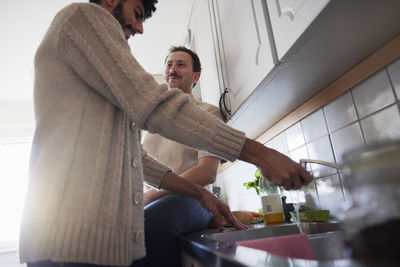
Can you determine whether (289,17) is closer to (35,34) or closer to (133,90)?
(133,90)

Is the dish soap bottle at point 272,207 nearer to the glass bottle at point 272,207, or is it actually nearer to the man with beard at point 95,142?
the glass bottle at point 272,207

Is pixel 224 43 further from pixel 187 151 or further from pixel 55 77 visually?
pixel 55 77

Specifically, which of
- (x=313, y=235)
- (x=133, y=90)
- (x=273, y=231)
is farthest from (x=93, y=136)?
(x=273, y=231)

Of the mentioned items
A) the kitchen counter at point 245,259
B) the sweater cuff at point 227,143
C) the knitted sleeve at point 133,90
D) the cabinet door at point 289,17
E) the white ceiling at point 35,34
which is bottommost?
the kitchen counter at point 245,259

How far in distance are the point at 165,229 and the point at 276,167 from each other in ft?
1.40

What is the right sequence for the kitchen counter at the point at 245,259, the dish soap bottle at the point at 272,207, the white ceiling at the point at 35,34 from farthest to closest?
the white ceiling at the point at 35,34 < the dish soap bottle at the point at 272,207 < the kitchen counter at the point at 245,259

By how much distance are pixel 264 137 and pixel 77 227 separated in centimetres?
114

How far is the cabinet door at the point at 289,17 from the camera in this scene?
583 mm

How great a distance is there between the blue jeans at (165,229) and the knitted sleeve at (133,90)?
0.38m

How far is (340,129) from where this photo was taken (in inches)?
36.0

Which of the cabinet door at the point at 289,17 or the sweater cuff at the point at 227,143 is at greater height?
the cabinet door at the point at 289,17

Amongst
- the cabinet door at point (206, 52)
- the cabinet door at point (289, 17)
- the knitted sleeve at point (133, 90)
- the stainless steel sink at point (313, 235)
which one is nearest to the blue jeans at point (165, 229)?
the stainless steel sink at point (313, 235)

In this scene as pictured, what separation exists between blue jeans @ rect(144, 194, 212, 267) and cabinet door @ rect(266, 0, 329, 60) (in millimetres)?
534

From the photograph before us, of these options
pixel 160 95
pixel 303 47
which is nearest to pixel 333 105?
pixel 303 47
